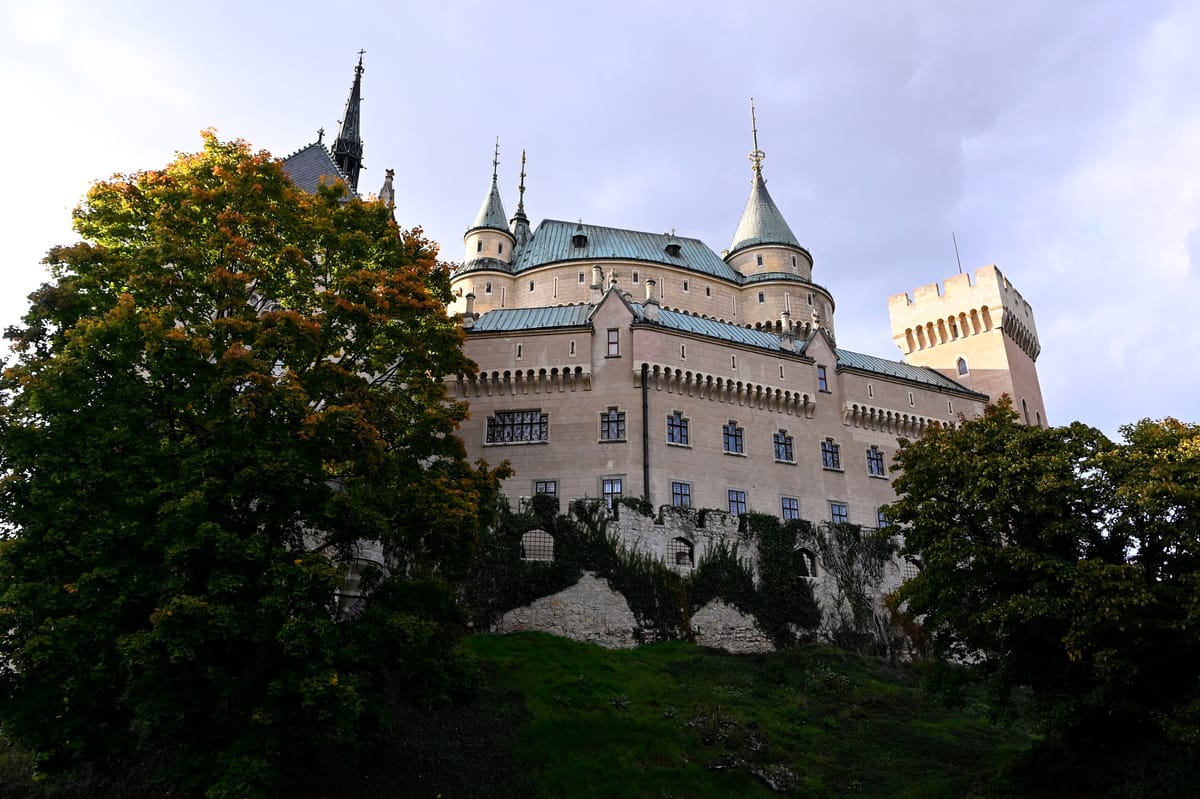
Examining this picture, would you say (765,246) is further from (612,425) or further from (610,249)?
(612,425)

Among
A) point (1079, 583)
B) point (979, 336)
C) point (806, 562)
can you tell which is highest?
point (979, 336)

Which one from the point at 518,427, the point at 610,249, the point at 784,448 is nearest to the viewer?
the point at 518,427

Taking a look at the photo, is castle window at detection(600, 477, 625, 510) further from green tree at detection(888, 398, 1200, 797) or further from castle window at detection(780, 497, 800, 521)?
green tree at detection(888, 398, 1200, 797)

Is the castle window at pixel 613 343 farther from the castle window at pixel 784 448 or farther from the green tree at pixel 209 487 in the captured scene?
the green tree at pixel 209 487

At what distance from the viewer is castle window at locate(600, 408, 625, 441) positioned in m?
38.0

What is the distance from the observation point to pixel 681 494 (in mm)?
37344

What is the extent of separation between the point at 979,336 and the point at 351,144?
41738mm

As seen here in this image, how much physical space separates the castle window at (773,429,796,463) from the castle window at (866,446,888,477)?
4576 mm

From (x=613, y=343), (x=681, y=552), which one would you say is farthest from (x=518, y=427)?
(x=681, y=552)

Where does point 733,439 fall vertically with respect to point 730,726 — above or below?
above

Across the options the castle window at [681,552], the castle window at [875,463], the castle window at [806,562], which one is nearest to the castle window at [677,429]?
the castle window at [681,552]

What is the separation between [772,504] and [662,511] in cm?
851

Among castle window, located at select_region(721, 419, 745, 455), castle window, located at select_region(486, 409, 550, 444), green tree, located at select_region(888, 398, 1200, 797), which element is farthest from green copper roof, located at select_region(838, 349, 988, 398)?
green tree, located at select_region(888, 398, 1200, 797)

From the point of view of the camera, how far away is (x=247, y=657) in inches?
612
